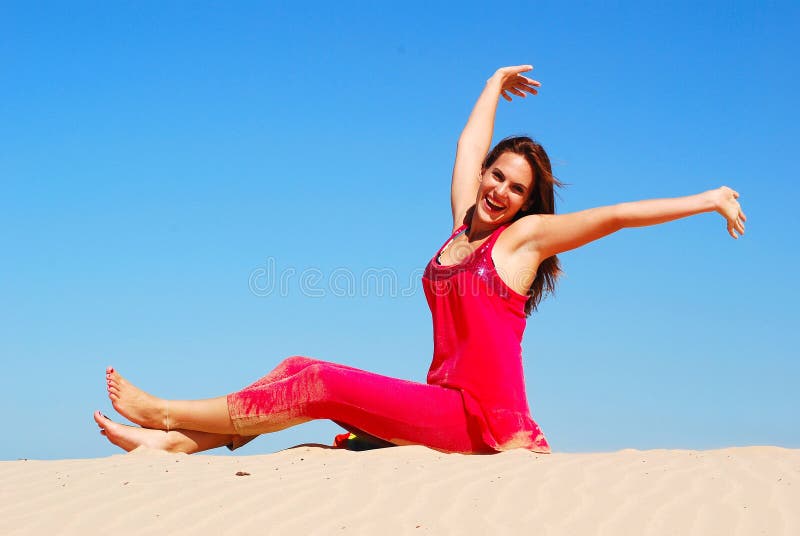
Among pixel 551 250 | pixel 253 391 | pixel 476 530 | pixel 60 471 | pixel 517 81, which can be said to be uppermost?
pixel 517 81

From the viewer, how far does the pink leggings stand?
18.8 feet

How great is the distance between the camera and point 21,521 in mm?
4457

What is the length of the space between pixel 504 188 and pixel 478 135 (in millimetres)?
1352

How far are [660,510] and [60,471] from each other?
3.39 metres

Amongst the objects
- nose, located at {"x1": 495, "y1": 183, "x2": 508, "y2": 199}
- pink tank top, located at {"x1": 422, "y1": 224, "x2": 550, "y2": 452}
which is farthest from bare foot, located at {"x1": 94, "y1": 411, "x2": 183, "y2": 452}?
nose, located at {"x1": 495, "y1": 183, "x2": 508, "y2": 199}

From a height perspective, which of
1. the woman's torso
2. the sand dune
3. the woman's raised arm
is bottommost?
the sand dune

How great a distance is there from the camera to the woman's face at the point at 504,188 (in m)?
6.07

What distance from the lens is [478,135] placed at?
24.0 feet

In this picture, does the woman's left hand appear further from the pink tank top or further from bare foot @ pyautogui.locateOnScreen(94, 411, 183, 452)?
bare foot @ pyautogui.locateOnScreen(94, 411, 183, 452)

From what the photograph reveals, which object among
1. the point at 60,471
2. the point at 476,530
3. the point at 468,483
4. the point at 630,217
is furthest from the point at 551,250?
the point at 60,471

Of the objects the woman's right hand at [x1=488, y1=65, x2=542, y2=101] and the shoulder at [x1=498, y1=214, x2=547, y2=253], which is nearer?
the shoulder at [x1=498, y1=214, x2=547, y2=253]

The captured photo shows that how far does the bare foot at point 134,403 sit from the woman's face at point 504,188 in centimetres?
248

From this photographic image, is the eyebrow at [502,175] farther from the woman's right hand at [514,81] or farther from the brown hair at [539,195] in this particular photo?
the woman's right hand at [514,81]

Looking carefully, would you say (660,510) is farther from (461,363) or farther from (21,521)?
(21,521)
